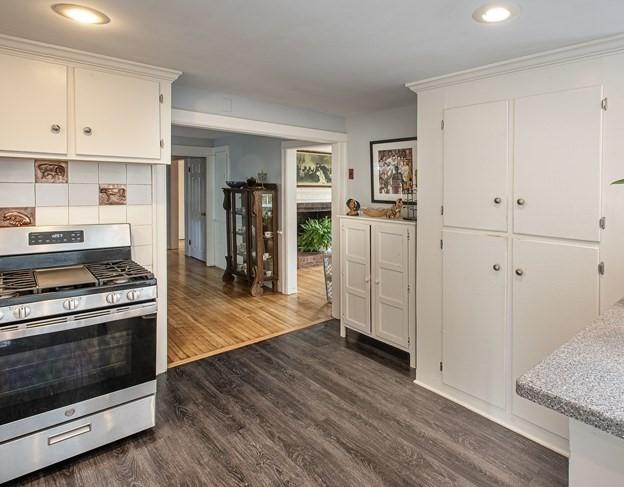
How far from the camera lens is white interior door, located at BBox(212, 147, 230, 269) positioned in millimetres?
6793

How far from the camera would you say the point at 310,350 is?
11.7ft

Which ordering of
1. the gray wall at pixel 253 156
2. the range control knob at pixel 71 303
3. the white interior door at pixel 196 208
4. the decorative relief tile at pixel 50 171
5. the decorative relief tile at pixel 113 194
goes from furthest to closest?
1. the white interior door at pixel 196 208
2. the gray wall at pixel 253 156
3. the decorative relief tile at pixel 113 194
4. the decorative relief tile at pixel 50 171
5. the range control knob at pixel 71 303

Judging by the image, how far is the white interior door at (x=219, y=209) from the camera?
6793 mm

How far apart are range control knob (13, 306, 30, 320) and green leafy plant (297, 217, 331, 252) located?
17.4 ft

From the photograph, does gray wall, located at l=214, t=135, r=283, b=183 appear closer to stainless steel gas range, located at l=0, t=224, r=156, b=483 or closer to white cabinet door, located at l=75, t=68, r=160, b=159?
white cabinet door, located at l=75, t=68, r=160, b=159

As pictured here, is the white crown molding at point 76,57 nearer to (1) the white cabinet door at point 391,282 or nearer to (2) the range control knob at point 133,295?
(2) the range control knob at point 133,295

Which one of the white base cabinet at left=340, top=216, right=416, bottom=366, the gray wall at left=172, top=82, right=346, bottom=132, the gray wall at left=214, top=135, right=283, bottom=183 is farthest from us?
the gray wall at left=214, top=135, right=283, bottom=183

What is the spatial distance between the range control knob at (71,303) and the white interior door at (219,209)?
4860 millimetres

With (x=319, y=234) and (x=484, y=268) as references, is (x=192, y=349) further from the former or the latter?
(x=319, y=234)

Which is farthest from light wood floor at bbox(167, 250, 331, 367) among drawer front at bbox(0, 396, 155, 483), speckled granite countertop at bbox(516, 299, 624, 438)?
speckled granite countertop at bbox(516, 299, 624, 438)

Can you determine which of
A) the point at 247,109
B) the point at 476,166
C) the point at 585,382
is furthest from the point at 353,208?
the point at 585,382

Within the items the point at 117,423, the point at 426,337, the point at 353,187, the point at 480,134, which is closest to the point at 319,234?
the point at 353,187

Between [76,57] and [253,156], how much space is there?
3.73 metres

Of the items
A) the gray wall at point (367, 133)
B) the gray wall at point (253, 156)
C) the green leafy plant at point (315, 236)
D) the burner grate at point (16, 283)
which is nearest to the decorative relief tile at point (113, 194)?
the burner grate at point (16, 283)
